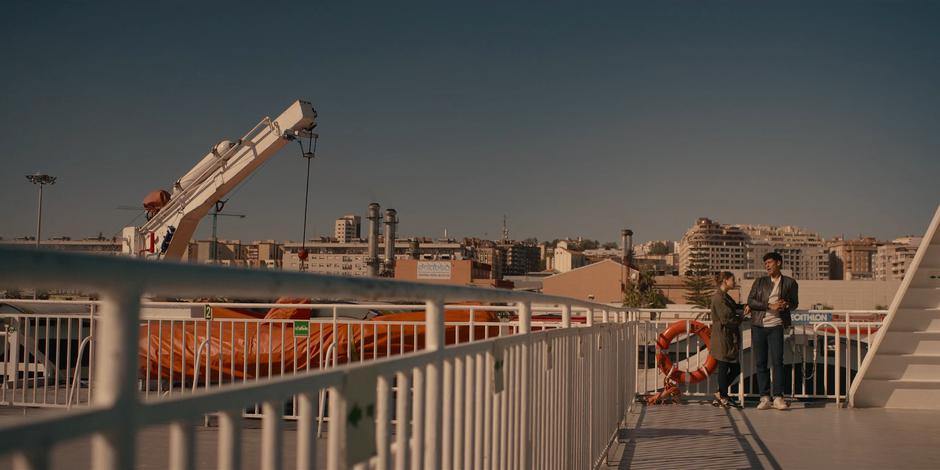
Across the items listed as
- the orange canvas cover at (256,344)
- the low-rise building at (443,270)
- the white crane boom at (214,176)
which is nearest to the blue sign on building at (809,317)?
the orange canvas cover at (256,344)

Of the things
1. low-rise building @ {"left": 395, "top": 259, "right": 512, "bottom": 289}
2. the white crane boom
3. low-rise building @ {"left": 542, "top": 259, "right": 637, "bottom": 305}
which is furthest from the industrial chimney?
the white crane boom

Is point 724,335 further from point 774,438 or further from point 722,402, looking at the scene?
point 774,438

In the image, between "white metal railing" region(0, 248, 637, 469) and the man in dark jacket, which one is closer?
"white metal railing" region(0, 248, 637, 469)

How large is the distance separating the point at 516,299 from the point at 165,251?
800 inches

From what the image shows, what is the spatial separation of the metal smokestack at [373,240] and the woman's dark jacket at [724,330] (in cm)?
5853

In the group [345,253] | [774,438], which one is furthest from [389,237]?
[345,253]

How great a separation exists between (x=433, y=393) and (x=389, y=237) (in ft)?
254

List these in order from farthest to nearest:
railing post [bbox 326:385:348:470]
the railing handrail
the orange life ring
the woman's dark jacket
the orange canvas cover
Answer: the orange life ring < the woman's dark jacket < the orange canvas cover < railing post [bbox 326:385:348:470] < the railing handrail

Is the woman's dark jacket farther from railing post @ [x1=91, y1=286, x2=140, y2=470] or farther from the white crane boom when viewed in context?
the white crane boom

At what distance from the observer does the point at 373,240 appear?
73.5 meters

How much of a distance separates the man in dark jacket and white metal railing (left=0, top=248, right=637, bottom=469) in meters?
7.25

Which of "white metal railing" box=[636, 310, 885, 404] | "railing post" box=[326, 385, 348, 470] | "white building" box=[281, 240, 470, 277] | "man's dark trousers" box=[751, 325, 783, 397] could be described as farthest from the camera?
"white building" box=[281, 240, 470, 277]

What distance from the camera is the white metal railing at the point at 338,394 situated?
97 cm

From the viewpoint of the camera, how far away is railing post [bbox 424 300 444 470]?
231cm
